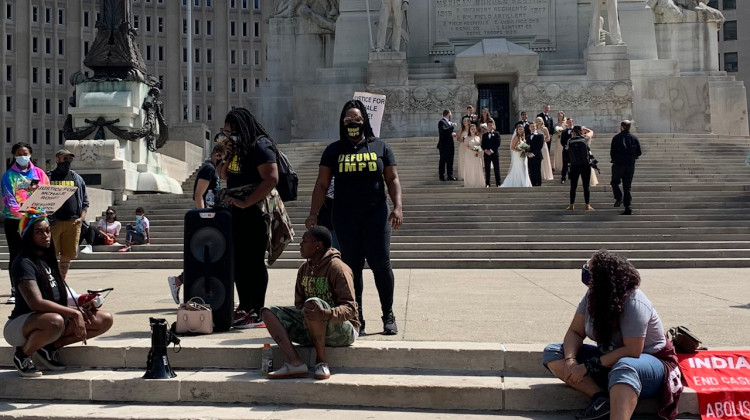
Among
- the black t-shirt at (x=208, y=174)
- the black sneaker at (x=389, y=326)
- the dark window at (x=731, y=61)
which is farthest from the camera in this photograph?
the dark window at (x=731, y=61)

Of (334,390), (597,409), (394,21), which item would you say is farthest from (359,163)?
(394,21)

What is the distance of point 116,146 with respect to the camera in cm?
1855

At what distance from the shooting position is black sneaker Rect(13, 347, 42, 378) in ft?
17.2

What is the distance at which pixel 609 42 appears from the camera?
92.4 feet

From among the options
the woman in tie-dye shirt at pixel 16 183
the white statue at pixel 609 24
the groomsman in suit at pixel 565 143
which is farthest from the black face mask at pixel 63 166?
the white statue at pixel 609 24

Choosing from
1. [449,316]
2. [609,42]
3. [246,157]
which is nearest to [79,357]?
[246,157]

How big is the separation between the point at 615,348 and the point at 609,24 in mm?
25389

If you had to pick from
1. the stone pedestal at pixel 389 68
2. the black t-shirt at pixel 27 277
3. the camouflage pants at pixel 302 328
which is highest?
the stone pedestal at pixel 389 68

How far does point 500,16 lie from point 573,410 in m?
26.5

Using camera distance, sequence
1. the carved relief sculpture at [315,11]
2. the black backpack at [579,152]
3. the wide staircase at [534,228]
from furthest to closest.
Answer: the carved relief sculpture at [315,11] < the black backpack at [579,152] < the wide staircase at [534,228]

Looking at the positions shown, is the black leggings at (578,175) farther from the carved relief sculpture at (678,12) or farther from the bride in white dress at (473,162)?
the carved relief sculpture at (678,12)

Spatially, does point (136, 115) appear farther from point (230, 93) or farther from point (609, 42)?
point (230, 93)

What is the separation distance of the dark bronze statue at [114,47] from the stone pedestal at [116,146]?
34 centimetres

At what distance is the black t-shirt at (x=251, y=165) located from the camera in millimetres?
6219
